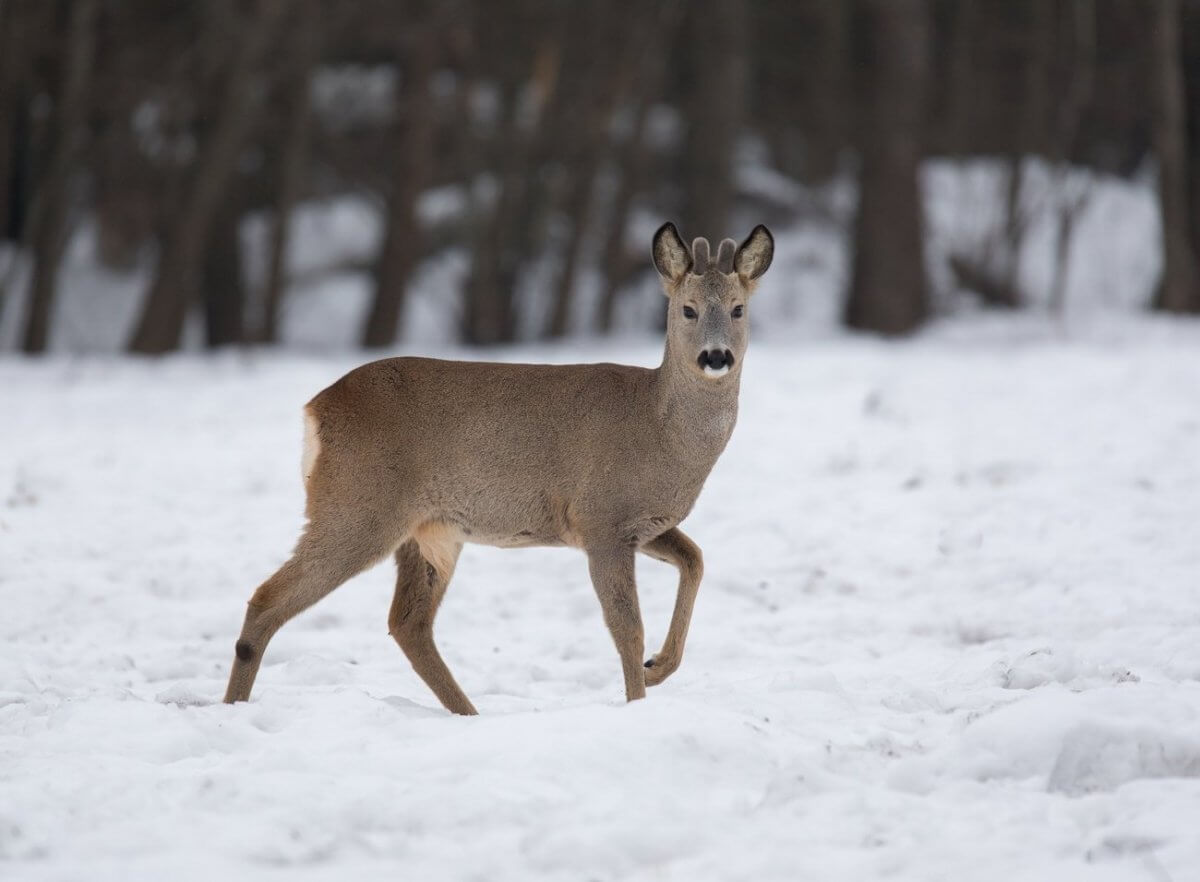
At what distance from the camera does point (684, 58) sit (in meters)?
23.0

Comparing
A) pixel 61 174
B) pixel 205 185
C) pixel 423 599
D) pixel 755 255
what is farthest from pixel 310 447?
pixel 61 174

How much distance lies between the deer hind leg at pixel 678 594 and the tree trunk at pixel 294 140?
13.7m

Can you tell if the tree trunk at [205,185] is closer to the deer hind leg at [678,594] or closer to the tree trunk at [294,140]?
the tree trunk at [294,140]

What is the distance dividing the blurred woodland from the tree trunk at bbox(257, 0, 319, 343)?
35 mm

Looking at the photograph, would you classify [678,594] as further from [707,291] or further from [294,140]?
[294,140]

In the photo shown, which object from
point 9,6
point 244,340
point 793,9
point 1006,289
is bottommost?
point 244,340

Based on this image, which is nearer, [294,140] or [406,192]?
[294,140]

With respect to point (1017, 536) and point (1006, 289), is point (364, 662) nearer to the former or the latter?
point (1017, 536)

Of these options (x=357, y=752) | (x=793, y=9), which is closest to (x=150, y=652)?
(x=357, y=752)

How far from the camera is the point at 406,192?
734 inches

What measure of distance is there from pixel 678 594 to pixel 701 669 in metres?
0.70

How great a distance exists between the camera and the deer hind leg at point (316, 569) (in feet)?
17.5

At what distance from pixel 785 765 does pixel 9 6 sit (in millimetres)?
13833

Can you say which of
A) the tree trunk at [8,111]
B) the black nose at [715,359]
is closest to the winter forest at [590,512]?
the black nose at [715,359]
